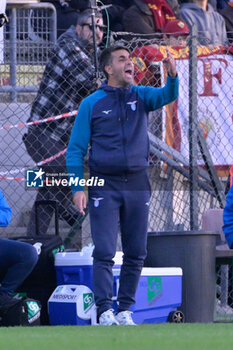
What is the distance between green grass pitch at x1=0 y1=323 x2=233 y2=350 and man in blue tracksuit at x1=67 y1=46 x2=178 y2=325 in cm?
93

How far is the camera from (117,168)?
7219 millimetres

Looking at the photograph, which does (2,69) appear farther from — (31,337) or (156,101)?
(31,337)

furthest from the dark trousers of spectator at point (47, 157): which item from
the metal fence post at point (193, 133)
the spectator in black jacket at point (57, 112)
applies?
the metal fence post at point (193, 133)

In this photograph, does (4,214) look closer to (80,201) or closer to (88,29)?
(80,201)

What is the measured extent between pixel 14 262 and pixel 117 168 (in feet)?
3.72

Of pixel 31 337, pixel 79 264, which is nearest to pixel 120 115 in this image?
pixel 79 264

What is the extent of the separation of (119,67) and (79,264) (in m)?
1.58

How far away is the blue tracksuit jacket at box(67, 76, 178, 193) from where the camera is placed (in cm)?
725

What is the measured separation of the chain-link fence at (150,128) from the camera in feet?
31.0

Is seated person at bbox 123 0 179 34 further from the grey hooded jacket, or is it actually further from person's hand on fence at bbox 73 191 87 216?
person's hand on fence at bbox 73 191 87 216

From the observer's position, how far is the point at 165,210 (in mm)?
9953

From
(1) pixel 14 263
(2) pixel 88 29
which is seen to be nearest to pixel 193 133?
(2) pixel 88 29

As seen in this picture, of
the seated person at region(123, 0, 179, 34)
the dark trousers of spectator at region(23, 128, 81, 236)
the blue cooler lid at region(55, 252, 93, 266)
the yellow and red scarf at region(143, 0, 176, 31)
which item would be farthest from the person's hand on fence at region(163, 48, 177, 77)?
the yellow and red scarf at region(143, 0, 176, 31)

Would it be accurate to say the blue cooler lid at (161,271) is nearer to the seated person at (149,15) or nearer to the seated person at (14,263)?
the seated person at (14,263)
